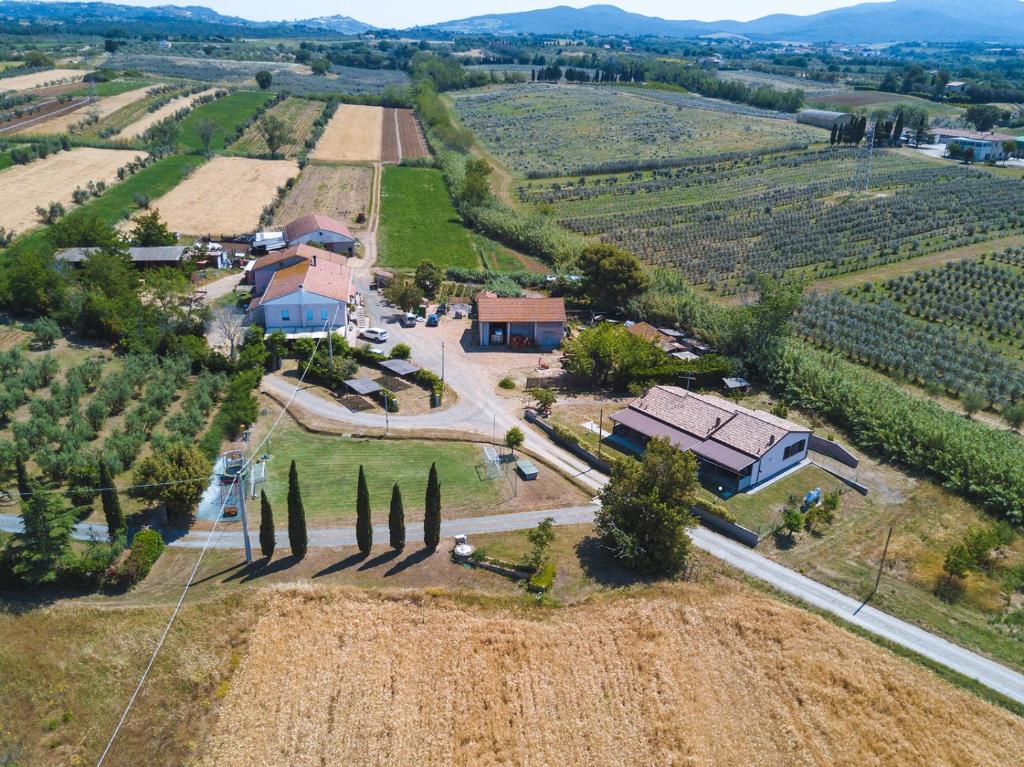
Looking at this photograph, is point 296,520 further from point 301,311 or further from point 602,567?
point 301,311

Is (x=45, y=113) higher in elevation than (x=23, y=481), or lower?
higher

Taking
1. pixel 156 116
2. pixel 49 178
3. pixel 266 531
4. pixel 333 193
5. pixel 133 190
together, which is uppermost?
pixel 156 116

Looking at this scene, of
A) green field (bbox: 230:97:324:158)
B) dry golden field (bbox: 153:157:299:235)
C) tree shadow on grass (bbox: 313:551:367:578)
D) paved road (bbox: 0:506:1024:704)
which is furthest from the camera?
green field (bbox: 230:97:324:158)

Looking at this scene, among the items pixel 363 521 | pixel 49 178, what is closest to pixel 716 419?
pixel 363 521

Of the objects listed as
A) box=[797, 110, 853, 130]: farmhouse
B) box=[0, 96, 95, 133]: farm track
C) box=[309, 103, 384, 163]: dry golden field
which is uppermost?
box=[797, 110, 853, 130]: farmhouse

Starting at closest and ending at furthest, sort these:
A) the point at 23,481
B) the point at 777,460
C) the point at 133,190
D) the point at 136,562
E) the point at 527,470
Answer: the point at 136,562 < the point at 23,481 < the point at 527,470 < the point at 777,460 < the point at 133,190

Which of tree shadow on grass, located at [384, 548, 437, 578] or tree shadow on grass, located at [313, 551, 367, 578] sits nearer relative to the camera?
tree shadow on grass, located at [313, 551, 367, 578]

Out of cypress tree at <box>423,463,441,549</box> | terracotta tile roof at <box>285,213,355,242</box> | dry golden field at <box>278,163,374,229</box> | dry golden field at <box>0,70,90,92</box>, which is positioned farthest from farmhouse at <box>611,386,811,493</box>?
dry golden field at <box>0,70,90,92</box>

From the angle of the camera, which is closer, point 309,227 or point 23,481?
point 23,481

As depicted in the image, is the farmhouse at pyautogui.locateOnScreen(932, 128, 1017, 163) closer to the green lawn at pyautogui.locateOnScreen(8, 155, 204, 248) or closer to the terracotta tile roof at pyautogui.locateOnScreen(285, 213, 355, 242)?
the terracotta tile roof at pyautogui.locateOnScreen(285, 213, 355, 242)
